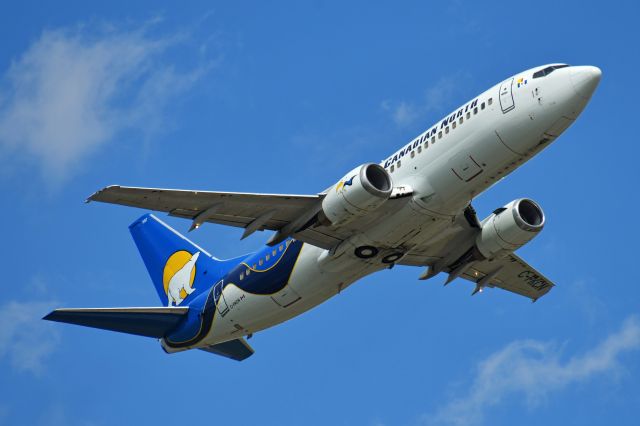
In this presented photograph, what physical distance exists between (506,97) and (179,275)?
65.5 feet

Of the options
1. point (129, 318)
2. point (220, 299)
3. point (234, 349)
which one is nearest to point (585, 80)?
point (220, 299)

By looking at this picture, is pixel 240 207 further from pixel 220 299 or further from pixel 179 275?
pixel 179 275

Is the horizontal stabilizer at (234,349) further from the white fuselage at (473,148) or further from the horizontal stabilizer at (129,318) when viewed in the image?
the white fuselage at (473,148)

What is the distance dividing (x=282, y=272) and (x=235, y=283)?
2782 mm

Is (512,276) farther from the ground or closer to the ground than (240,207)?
closer to the ground

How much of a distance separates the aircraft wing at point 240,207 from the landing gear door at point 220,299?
5.39 metres

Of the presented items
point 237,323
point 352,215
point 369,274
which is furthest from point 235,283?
point 352,215

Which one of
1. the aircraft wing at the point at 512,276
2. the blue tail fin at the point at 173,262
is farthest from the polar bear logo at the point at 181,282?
the aircraft wing at the point at 512,276

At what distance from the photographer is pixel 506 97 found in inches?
1517

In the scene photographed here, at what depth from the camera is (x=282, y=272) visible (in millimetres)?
43375

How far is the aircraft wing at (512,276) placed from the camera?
48.5m

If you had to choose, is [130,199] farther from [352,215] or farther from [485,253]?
[485,253]

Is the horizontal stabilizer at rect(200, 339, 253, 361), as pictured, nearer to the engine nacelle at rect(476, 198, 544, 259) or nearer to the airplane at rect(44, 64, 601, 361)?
the airplane at rect(44, 64, 601, 361)

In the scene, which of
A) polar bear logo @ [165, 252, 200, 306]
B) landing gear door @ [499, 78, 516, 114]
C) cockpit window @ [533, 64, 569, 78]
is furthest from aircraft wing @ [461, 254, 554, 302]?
polar bear logo @ [165, 252, 200, 306]
